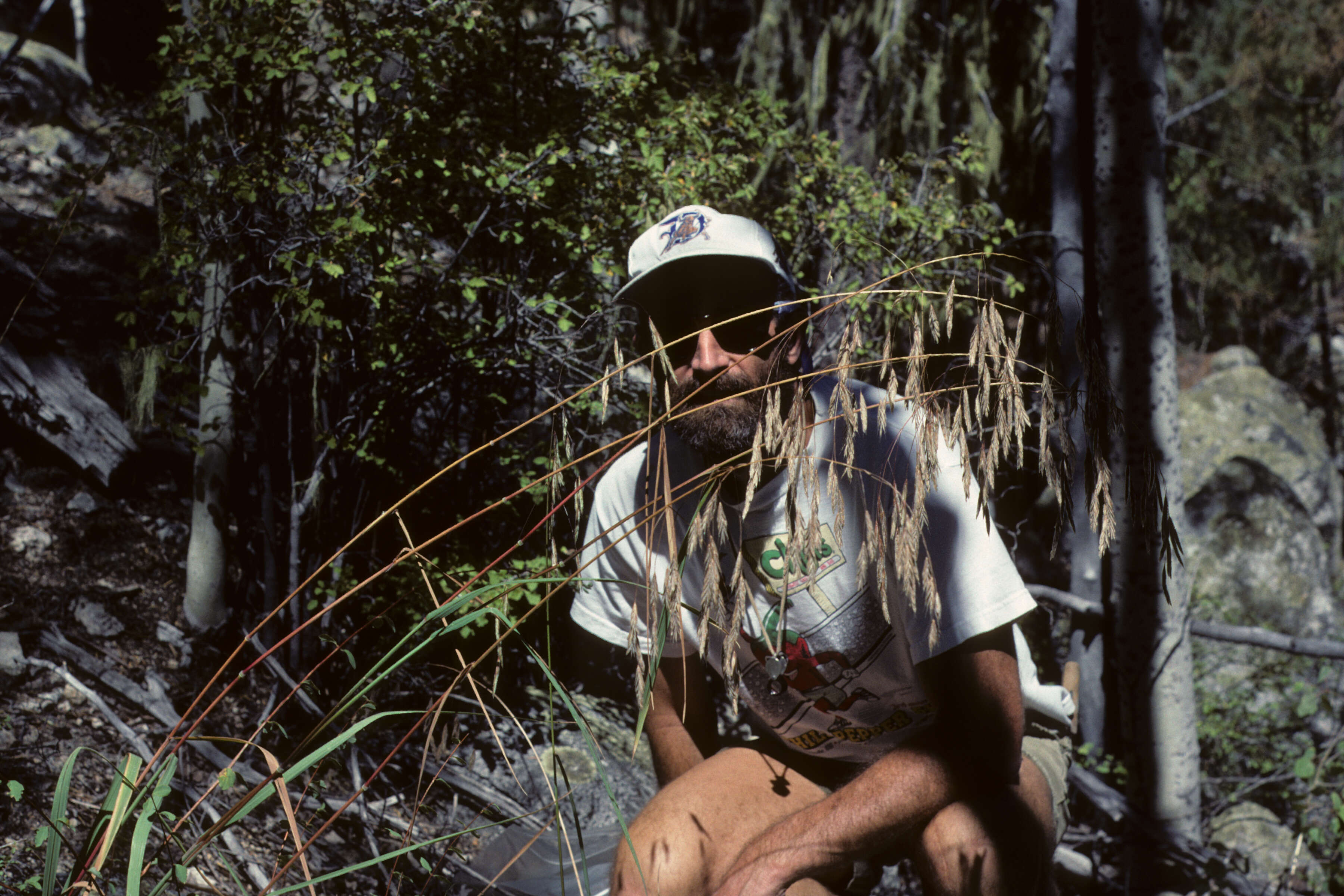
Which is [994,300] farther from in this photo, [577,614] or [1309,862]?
[1309,862]

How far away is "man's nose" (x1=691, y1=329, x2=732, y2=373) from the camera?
1.93 metres

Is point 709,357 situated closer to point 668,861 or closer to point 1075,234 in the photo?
point 668,861

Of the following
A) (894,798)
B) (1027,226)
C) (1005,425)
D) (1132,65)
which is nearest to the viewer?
(1005,425)

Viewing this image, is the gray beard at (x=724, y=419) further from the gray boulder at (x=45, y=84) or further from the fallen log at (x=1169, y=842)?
the gray boulder at (x=45, y=84)

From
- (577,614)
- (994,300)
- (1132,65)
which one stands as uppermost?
(1132,65)

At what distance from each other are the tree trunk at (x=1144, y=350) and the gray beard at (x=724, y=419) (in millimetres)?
2432

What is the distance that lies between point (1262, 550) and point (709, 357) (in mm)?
9274

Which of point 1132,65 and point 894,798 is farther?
point 1132,65

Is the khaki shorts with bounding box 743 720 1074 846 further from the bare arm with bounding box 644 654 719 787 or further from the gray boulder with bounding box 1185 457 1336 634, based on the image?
the gray boulder with bounding box 1185 457 1336 634

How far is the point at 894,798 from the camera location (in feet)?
5.79

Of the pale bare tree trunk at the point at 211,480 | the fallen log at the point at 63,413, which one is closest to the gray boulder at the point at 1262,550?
the pale bare tree trunk at the point at 211,480

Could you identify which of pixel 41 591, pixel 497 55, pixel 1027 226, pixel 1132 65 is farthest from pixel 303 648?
pixel 1027 226

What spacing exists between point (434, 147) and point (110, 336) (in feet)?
9.34

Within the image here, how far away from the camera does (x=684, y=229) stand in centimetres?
211
